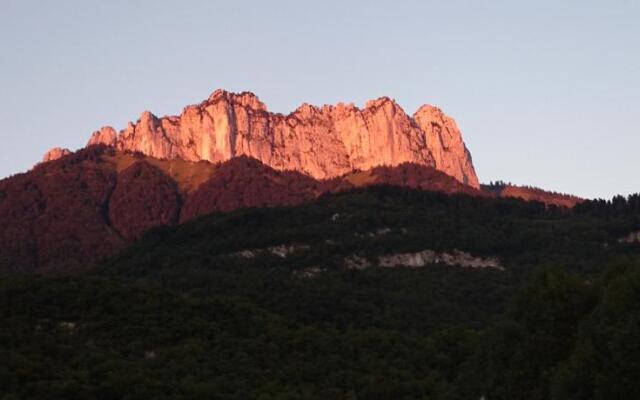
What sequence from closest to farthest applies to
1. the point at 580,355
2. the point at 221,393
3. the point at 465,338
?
1. the point at 580,355
2. the point at 221,393
3. the point at 465,338

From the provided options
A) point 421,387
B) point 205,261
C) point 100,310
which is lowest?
point 421,387

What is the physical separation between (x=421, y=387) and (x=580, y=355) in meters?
36.9

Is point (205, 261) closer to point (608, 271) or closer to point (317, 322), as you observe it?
point (317, 322)

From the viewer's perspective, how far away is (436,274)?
19012 cm

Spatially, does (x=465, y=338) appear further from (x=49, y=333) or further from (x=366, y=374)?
(x=49, y=333)

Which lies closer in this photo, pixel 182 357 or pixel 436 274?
pixel 182 357

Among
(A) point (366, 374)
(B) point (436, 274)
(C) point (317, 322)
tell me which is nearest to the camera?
(A) point (366, 374)

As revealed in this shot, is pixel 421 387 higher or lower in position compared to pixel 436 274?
lower

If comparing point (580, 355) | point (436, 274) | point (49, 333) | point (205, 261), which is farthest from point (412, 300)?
point (580, 355)

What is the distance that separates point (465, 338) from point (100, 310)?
34.7 metres

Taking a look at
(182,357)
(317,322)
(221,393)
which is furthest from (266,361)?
(317,322)

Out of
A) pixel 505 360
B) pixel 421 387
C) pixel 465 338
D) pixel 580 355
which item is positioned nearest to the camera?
pixel 580 355

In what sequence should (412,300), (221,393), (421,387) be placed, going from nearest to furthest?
1. (221,393)
2. (421,387)
3. (412,300)

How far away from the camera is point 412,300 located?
167 m
